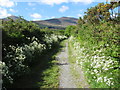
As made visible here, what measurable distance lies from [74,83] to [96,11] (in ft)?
41.5

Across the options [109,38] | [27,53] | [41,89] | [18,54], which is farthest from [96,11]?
[41,89]

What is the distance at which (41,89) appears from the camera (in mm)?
5625

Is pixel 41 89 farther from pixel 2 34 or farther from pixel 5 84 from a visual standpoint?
pixel 2 34

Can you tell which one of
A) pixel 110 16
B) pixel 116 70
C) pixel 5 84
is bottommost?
pixel 5 84

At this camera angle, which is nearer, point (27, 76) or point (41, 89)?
point (41, 89)

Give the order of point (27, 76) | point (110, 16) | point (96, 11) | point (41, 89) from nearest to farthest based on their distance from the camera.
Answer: point (41, 89) < point (27, 76) < point (110, 16) < point (96, 11)

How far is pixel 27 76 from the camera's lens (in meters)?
7.16

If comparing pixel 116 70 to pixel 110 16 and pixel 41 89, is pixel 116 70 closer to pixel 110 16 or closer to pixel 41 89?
pixel 41 89

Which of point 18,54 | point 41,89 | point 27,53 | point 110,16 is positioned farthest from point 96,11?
point 41,89

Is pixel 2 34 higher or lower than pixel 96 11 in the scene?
lower

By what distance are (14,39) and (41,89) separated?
4.36 metres

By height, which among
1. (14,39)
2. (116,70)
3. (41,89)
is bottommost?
(41,89)

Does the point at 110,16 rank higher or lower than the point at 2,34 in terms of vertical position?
higher

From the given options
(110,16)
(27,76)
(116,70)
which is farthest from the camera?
(110,16)
